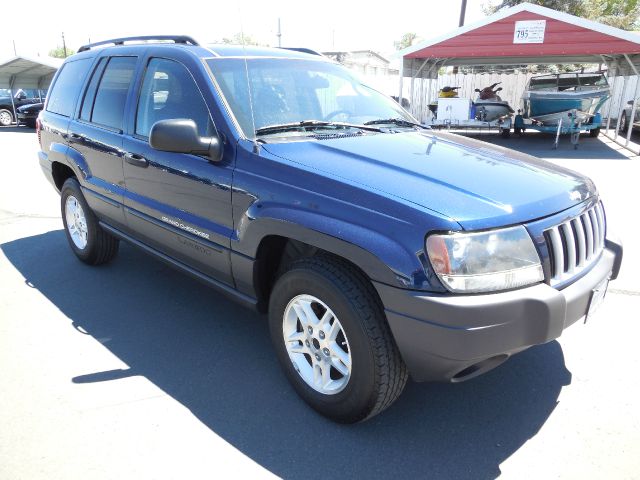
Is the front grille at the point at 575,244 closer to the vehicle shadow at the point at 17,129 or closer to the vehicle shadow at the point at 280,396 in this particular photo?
the vehicle shadow at the point at 280,396

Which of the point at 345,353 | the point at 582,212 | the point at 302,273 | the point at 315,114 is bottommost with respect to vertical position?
the point at 345,353

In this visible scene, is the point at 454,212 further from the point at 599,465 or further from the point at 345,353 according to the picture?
the point at 599,465

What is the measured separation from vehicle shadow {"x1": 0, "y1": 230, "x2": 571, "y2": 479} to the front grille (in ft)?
2.66

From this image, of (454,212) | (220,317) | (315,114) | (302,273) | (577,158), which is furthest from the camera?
(577,158)

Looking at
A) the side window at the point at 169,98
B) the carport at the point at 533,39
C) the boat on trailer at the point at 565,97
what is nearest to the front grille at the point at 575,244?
the side window at the point at 169,98

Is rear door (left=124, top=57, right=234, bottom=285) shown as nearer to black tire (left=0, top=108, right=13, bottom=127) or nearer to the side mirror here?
the side mirror

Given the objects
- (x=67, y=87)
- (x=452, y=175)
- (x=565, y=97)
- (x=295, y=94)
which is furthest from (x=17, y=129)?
(x=452, y=175)

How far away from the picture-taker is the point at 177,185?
10.6ft

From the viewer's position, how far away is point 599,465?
7.71 ft

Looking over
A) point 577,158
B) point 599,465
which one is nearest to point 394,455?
point 599,465

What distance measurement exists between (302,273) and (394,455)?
3.13 ft

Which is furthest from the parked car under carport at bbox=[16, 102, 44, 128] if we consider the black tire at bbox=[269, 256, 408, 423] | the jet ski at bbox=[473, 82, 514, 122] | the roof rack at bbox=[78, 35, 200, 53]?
the black tire at bbox=[269, 256, 408, 423]

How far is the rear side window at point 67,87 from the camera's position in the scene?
4578 millimetres

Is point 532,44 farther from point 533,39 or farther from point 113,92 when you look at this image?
point 113,92
